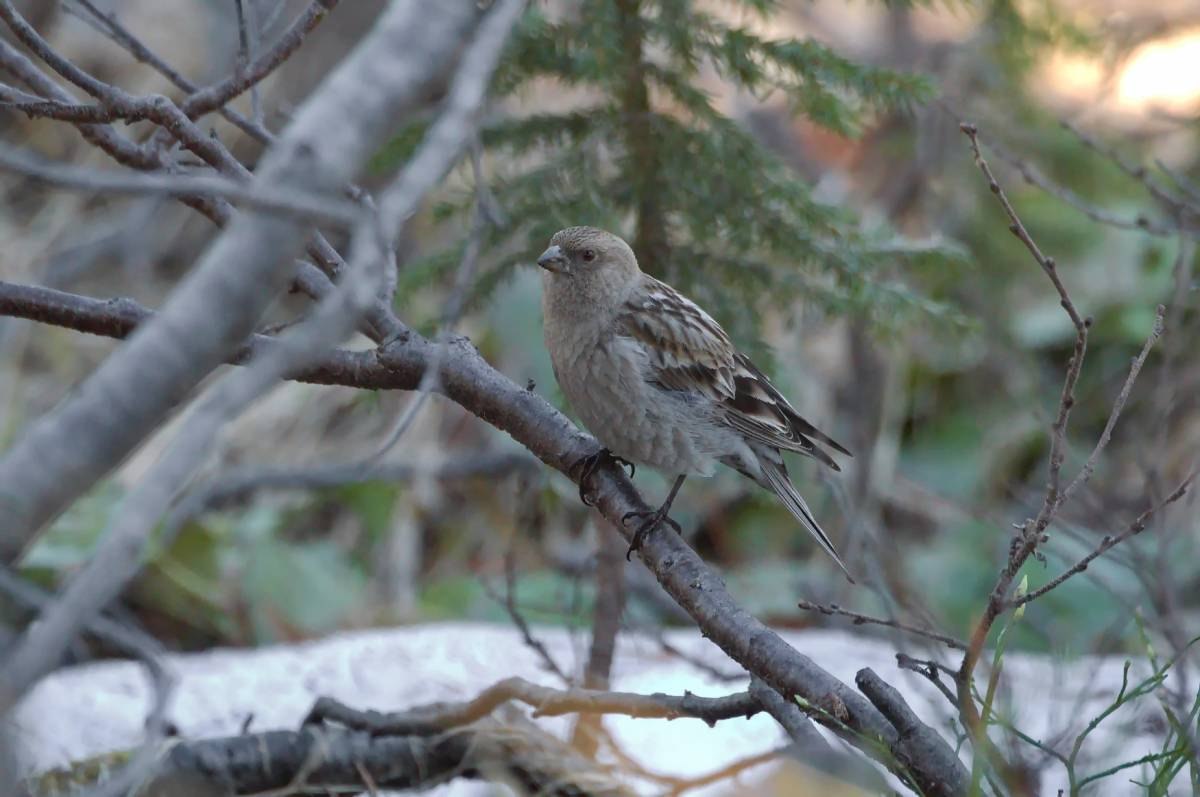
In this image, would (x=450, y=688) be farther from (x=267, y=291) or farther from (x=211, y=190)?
(x=211, y=190)

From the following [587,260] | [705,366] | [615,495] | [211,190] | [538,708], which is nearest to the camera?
[211,190]

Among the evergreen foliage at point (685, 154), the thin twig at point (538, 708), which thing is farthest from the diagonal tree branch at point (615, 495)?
the evergreen foliage at point (685, 154)

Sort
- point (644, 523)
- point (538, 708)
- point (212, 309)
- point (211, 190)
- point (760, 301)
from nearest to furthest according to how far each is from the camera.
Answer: point (211, 190), point (212, 309), point (538, 708), point (644, 523), point (760, 301)

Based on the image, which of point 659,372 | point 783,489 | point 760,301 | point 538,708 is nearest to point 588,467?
point 538,708

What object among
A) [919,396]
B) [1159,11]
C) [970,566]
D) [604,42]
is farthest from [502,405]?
[1159,11]

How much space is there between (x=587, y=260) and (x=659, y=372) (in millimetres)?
378

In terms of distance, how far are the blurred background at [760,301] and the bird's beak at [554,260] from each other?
10 cm

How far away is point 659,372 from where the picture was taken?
3699 mm

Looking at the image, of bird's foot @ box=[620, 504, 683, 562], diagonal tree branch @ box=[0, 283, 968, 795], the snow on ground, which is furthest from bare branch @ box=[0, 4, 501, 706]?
the snow on ground

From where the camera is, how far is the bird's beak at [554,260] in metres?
3.58

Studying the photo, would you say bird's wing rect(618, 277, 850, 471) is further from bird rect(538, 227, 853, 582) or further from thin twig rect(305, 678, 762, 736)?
thin twig rect(305, 678, 762, 736)

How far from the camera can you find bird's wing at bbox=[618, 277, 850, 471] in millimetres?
3699

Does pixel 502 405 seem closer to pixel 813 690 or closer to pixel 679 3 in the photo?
pixel 813 690

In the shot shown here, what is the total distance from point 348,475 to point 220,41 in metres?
4.08
